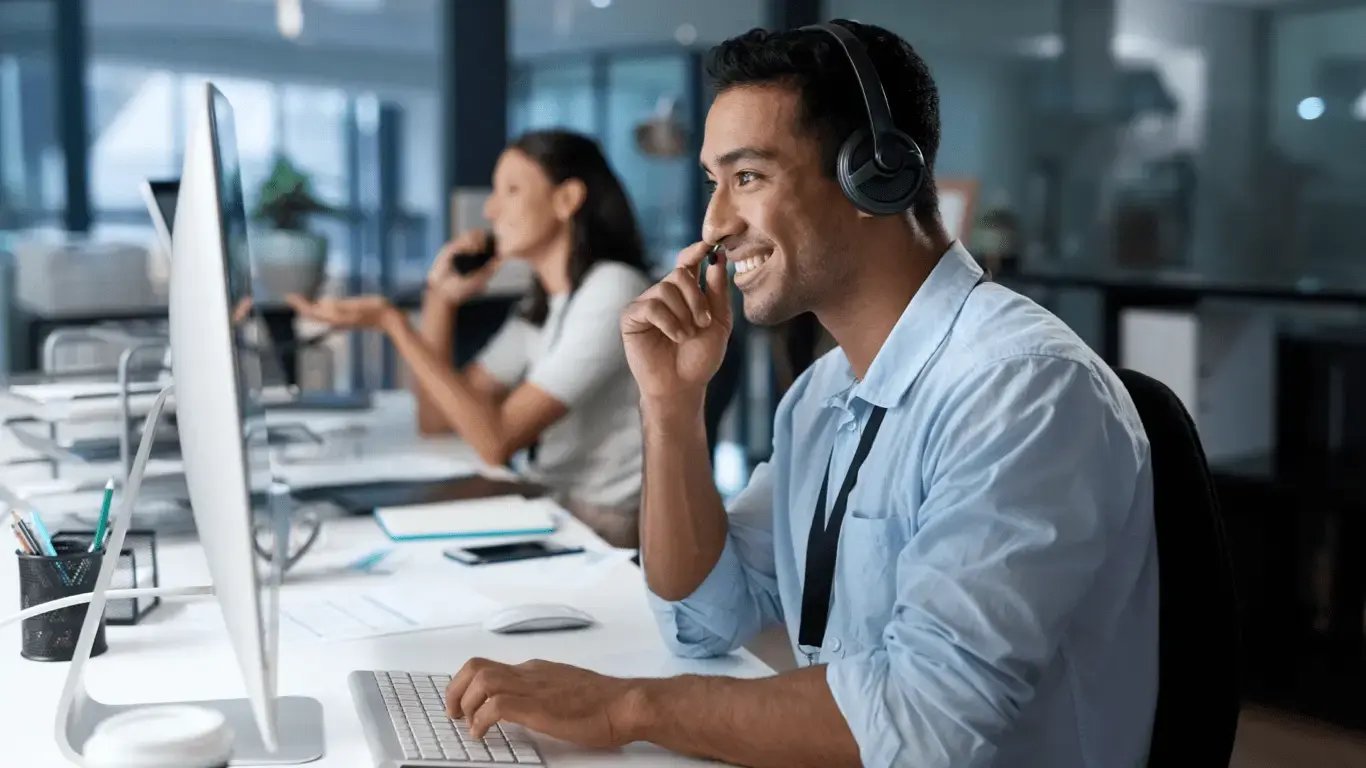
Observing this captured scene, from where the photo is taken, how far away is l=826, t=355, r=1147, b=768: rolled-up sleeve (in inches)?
38.9

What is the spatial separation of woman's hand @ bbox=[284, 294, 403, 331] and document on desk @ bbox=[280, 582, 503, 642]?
1139 mm

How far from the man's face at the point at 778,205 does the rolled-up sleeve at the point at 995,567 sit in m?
0.24

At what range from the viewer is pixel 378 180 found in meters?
7.68

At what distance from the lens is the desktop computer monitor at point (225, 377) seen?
0.78m

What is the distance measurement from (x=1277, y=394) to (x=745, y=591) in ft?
7.41

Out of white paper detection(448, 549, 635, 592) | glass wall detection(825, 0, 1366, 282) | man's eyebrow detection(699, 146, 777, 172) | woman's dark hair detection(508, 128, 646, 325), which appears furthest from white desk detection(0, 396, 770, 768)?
glass wall detection(825, 0, 1366, 282)

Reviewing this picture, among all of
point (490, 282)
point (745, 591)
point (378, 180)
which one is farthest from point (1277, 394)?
point (378, 180)

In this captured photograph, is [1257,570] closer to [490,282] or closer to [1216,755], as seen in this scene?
[490,282]

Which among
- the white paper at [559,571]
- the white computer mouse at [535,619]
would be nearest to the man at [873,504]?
the white computer mouse at [535,619]

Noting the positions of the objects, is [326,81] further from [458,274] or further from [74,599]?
[74,599]

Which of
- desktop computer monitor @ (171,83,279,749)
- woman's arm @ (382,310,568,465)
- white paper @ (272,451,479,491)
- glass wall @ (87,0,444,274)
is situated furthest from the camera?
glass wall @ (87,0,444,274)

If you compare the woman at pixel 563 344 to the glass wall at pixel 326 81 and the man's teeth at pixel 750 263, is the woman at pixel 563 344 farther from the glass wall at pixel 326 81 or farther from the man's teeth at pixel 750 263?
the glass wall at pixel 326 81

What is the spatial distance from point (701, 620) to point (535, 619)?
0.59 ft

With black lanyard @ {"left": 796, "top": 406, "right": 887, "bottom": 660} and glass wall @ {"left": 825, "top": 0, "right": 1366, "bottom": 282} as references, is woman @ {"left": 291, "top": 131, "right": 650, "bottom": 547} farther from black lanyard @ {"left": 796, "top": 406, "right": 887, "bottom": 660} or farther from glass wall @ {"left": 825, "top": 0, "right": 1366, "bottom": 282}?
glass wall @ {"left": 825, "top": 0, "right": 1366, "bottom": 282}
